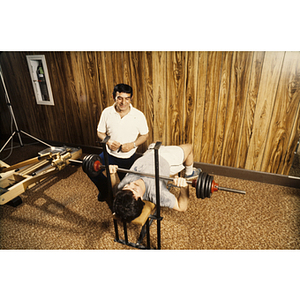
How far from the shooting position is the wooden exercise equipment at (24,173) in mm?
2086

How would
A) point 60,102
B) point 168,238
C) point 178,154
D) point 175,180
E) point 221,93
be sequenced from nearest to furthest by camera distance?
point 175,180 < point 168,238 < point 178,154 < point 221,93 < point 60,102

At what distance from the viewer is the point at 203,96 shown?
8.10 feet

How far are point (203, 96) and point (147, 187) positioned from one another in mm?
1426

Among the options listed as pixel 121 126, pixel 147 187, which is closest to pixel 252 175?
pixel 147 187

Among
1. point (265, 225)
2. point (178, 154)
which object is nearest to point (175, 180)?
point (178, 154)

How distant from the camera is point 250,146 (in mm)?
2500

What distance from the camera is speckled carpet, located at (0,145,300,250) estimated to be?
174 cm

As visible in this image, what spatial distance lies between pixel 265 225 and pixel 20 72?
4.04 meters

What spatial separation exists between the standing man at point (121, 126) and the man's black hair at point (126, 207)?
79 cm

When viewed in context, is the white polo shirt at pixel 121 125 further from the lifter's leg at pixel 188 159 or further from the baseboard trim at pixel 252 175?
the baseboard trim at pixel 252 175

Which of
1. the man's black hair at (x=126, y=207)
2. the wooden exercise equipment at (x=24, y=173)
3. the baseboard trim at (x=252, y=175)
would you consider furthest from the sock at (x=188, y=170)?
the wooden exercise equipment at (x=24, y=173)

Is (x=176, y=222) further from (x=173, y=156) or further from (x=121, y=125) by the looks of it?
(x=121, y=125)

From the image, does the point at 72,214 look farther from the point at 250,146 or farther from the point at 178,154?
the point at 250,146

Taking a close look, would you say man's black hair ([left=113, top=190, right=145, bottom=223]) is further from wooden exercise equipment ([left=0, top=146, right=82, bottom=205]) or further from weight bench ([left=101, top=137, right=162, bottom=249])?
wooden exercise equipment ([left=0, top=146, right=82, bottom=205])
